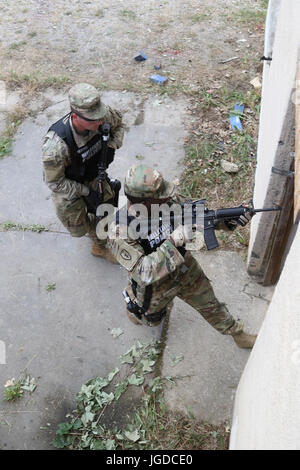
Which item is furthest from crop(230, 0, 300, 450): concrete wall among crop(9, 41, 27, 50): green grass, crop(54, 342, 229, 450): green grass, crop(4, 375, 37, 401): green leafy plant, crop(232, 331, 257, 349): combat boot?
crop(9, 41, 27, 50): green grass

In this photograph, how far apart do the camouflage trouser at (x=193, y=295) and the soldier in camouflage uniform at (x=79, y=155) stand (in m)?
1.12

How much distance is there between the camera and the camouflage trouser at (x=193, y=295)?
2.87 meters

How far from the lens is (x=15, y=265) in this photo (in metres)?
4.20

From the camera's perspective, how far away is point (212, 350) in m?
3.38

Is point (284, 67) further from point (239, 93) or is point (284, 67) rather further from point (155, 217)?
point (239, 93)

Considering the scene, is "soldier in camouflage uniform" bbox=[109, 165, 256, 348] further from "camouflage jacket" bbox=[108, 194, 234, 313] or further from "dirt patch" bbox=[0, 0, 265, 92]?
"dirt patch" bbox=[0, 0, 265, 92]

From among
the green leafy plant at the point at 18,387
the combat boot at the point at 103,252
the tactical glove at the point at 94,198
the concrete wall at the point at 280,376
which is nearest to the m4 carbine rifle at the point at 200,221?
the concrete wall at the point at 280,376

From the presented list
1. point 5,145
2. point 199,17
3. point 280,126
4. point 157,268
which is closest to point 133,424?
point 157,268

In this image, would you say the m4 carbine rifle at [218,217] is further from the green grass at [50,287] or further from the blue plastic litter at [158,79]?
the blue plastic litter at [158,79]

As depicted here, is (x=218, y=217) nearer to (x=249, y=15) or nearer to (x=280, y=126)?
(x=280, y=126)

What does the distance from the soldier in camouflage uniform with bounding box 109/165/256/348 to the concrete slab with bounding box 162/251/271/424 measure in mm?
272

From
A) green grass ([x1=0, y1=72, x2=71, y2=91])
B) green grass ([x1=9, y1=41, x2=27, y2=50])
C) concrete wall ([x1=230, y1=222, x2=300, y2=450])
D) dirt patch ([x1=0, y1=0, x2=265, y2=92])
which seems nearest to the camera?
concrete wall ([x1=230, y1=222, x2=300, y2=450])

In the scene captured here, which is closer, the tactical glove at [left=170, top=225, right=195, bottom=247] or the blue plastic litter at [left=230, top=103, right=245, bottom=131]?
the tactical glove at [left=170, top=225, right=195, bottom=247]

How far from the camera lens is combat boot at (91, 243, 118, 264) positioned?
13.4ft
